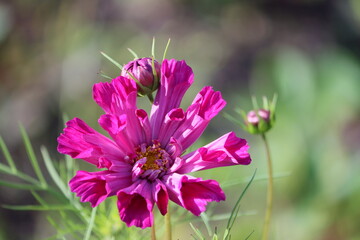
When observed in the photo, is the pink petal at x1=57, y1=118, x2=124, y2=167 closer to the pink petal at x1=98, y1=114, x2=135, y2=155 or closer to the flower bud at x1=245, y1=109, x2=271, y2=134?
the pink petal at x1=98, y1=114, x2=135, y2=155

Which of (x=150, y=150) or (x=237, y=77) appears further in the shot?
(x=237, y=77)

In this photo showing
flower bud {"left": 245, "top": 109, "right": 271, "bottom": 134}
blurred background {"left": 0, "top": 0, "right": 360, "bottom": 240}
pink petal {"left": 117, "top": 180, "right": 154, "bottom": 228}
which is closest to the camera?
pink petal {"left": 117, "top": 180, "right": 154, "bottom": 228}

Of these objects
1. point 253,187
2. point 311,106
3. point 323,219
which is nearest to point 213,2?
point 311,106

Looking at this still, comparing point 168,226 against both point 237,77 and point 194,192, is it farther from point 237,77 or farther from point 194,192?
point 237,77

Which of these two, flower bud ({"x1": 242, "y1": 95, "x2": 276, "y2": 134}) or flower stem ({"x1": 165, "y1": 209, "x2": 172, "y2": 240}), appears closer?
flower stem ({"x1": 165, "y1": 209, "x2": 172, "y2": 240})

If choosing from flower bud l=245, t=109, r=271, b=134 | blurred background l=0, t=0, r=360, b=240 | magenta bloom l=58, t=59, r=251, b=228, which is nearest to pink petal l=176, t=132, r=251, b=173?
magenta bloom l=58, t=59, r=251, b=228

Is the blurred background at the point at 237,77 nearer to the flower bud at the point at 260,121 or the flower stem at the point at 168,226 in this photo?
the flower bud at the point at 260,121

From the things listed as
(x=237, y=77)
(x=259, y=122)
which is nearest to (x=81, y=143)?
(x=259, y=122)

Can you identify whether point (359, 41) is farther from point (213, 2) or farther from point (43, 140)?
point (43, 140)
